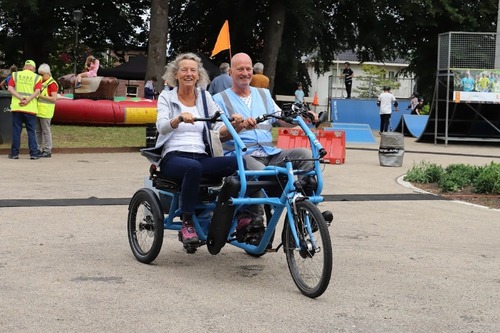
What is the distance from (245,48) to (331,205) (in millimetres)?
27939

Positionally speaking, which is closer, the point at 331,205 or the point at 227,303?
the point at 227,303

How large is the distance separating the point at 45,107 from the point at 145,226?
10.1 meters

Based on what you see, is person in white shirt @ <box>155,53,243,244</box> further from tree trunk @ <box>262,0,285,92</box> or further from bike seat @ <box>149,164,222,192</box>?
tree trunk @ <box>262,0,285,92</box>

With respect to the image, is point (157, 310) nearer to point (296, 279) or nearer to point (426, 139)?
point (296, 279)

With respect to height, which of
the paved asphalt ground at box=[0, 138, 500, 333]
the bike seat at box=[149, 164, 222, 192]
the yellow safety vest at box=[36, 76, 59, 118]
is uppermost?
the yellow safety vest at box=[36, 76, 59, 118]

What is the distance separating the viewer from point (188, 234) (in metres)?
6.54

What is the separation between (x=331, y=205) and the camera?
35.1ft

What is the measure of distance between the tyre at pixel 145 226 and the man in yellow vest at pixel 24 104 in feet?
30.8

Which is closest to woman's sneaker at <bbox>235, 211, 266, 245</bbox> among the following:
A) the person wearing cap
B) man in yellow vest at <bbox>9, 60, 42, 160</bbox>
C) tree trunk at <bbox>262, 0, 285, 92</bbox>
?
man in yellow vest at <bbox>9, 60, 42, 160</bbox>

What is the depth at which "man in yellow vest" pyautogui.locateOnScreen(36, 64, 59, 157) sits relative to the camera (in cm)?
1639

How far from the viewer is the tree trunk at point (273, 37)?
1280 inches

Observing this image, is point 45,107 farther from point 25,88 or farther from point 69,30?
point 69,30

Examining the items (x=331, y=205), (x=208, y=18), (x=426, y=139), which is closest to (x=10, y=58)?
(x=208, y=18)

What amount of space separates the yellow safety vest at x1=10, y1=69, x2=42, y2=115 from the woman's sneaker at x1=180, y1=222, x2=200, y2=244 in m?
10.1
